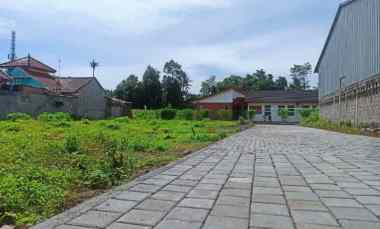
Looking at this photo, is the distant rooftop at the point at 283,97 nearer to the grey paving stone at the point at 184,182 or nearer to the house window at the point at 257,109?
the house window at the point at 257,109

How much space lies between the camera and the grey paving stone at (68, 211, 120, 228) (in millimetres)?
2740

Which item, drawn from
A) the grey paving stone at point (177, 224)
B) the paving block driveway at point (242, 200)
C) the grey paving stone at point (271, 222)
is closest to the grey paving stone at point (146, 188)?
the paving block driveway at point (242, 200)

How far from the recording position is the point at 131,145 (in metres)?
8.19

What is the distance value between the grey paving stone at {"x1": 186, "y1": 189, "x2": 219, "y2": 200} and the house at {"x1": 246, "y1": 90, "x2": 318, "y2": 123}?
39.9 m

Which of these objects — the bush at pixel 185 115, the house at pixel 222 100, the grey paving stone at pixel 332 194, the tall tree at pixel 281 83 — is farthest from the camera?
the tall tree at pixel 281 83

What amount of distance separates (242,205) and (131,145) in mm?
5170

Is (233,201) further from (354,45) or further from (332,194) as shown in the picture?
(354,45)

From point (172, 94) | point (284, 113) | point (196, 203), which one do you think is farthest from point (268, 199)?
point (172, 94)

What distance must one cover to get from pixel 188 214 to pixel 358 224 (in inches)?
54.7

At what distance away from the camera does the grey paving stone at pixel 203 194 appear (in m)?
3.68

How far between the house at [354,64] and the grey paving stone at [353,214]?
538 inches

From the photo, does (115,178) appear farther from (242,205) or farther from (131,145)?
(131,145)

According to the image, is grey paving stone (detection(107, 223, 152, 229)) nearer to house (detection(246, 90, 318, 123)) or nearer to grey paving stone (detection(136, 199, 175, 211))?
grey paving stone (detection(136, 199, 175, 211))

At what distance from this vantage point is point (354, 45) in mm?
19625
